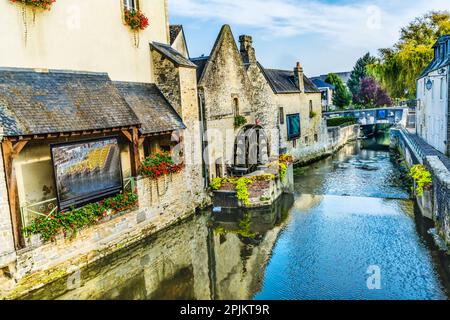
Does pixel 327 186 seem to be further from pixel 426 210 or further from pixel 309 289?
pixel 309 289

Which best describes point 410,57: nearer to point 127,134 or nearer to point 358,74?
point 127,134

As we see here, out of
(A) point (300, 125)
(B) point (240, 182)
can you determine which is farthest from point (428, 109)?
(B) point (240, 182)

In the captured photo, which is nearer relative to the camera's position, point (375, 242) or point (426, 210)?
point (375, 242)

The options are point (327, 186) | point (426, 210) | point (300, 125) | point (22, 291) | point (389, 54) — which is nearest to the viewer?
point (22, 291)

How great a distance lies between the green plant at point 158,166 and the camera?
1159 cm

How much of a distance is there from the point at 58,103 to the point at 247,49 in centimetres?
1425

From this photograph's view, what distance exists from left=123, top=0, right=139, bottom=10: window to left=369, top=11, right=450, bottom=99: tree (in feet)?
73.6

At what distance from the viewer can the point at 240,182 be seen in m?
14.7

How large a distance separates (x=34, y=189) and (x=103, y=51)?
4.63 meters

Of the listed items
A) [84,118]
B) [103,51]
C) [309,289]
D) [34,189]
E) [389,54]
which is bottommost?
[309,289]

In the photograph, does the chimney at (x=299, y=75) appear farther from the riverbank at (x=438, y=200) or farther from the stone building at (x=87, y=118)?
the stone building at (x=87, y=118)

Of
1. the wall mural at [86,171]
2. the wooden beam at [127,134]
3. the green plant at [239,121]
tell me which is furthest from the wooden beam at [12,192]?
the green plant at [239,121]

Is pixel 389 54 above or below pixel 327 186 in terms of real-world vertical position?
above

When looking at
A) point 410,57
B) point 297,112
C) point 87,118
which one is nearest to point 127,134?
point 87,118
